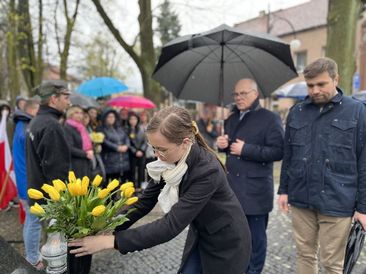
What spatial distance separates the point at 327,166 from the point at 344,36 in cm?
417

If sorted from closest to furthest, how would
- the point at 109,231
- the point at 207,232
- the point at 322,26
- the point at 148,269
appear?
the point at 109,231 → the point at 207,232 → the point at 148,269 → the point at 322,26

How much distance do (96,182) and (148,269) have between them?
2.45m

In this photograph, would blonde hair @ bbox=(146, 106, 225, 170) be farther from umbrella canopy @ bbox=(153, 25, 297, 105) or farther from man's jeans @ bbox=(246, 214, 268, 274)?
man's jeans @ bbox=(246, 214, 268, 274)

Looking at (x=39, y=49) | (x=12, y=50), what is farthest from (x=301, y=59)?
(x=12, y=50)

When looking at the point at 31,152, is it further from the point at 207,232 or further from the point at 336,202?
the point at 336,202

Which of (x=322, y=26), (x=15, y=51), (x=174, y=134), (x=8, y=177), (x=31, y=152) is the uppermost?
(x=322, y=26)

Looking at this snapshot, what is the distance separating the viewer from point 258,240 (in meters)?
3.40

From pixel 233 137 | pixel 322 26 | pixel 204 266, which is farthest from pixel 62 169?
pixel 322 26

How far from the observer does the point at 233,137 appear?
3.53 meters

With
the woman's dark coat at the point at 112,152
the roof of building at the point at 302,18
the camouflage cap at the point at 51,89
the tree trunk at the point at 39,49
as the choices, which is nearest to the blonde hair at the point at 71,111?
the woman's dark coat at the point at 112,152

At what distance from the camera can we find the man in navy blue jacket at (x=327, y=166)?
2.57 metres

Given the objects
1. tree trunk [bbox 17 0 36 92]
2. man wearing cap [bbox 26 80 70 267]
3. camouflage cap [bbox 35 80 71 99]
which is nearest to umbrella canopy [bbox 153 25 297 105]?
camouflage cap [bbox 35 80 71 99]

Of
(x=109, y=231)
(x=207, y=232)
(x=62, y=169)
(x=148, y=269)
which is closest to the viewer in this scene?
(x=109, y=231)

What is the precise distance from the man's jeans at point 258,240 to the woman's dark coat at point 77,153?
241 centimetres
